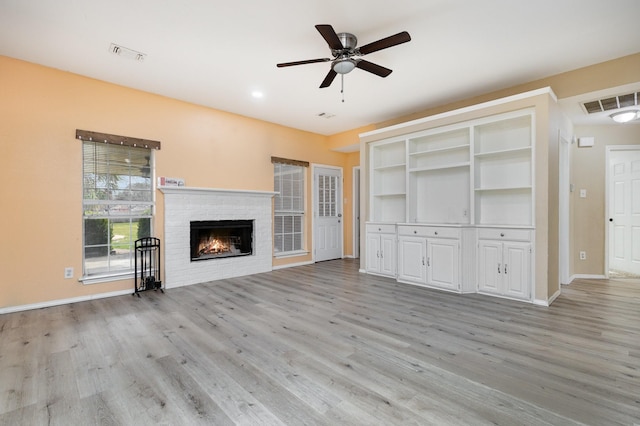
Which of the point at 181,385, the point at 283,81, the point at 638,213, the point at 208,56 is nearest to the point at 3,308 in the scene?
the point at 181,385

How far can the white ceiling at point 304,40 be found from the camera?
2.58 m

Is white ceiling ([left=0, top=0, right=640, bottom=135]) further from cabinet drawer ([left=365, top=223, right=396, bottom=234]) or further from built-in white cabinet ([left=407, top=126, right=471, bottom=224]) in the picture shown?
cabinet drawer ([left=365, top=223, right=396, bottom=234])

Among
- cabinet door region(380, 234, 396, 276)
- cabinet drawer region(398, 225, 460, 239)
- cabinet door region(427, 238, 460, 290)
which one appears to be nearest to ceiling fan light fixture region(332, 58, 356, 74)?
cabinet drawer region(398, 225, 460, 239)

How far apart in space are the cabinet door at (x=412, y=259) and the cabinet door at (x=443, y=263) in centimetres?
8

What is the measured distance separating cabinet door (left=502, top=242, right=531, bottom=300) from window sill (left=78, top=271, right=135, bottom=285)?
5.05 meters

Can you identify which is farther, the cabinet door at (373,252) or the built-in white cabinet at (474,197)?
the cabinet door at (373,252)

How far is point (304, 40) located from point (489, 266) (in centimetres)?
357

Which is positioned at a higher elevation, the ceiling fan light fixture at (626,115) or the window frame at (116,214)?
the ceiling fan light fixture at (626,115)

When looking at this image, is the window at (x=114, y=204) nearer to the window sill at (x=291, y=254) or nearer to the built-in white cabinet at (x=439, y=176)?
the window sill at (x=291, y=254)

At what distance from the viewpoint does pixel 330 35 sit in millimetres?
2537

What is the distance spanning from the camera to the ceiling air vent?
150 inches

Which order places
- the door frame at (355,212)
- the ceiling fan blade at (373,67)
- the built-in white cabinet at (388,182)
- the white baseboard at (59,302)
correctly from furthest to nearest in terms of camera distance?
the door frame at (355,212)
the built-in white cabinet at (388,182)
the white baseboard at (59,302)
the ceiling fan blade at (373,67)

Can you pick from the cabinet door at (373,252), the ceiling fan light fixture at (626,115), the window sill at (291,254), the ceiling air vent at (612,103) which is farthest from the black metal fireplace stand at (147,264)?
the ceiling fan light fixture at (626,115)

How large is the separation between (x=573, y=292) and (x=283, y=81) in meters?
4.91
